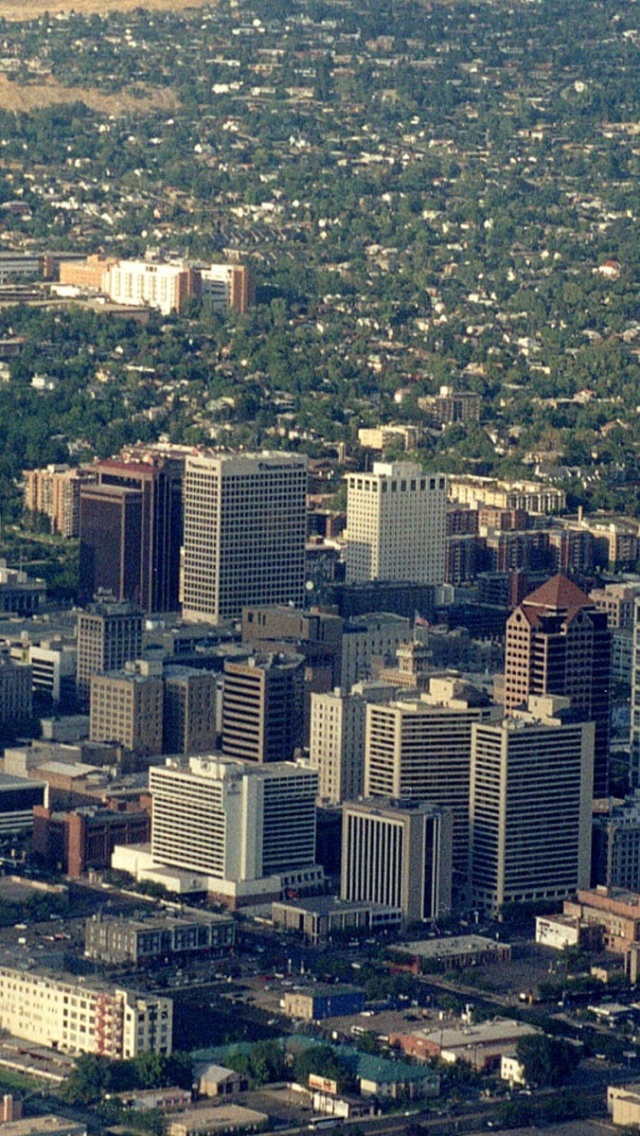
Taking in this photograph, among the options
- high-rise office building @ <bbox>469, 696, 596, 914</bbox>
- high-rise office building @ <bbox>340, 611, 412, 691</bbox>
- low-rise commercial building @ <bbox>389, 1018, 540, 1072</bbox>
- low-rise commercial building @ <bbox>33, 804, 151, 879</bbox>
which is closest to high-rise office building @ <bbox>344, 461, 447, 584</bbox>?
high-rise office building @ <bbox>340, 611, 412, 691</bbox>

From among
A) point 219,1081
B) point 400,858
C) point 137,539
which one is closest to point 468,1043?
point 219,1081

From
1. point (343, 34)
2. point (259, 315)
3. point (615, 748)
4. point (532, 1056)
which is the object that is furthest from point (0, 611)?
point (343, 34)

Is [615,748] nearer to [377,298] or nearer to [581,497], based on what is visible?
[581,497]

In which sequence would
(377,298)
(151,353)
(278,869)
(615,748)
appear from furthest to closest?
(377,298)
(151,353)
(615,748)
(278,869)

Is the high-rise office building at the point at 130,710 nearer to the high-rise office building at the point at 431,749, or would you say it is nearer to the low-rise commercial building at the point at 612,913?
the high-rise office building at the point at 431,749

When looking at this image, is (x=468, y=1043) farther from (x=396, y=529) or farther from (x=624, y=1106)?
(x=396, y=529)

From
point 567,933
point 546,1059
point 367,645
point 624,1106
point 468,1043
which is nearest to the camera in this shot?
point 624,1106
